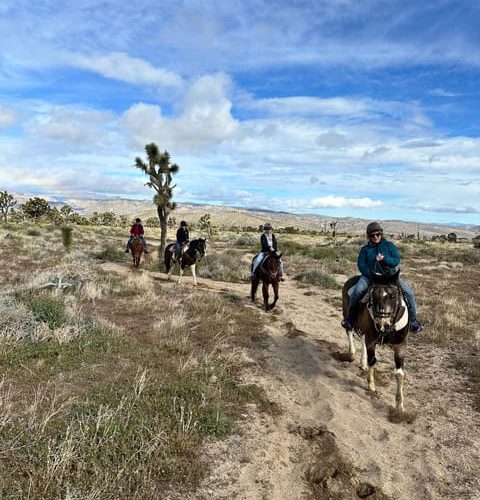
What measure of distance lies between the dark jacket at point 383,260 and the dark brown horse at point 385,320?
517mm

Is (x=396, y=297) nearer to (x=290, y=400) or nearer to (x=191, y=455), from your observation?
(x=290, y=400)

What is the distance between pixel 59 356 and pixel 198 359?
2.40 m

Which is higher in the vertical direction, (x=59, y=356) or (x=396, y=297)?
(x=396, y=297)

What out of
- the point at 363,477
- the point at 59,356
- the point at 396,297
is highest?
the point at 396,297

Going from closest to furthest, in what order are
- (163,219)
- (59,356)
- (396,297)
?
(396,297), (59,356), (163,219)

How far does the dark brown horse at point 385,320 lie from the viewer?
6348mm

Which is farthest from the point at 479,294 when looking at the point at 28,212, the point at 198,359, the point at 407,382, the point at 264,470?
the point at 28,212

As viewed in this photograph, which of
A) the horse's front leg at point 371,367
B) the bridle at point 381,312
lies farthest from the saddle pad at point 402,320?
the horse's front leg at point 371,367

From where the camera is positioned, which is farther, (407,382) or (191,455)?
(407,382)

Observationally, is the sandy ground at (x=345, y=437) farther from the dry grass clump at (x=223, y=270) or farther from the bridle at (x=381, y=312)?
the dry grass clump at (x=223, y=270)

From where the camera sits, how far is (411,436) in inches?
231

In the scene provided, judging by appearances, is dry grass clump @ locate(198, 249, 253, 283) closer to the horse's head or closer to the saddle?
the saddle

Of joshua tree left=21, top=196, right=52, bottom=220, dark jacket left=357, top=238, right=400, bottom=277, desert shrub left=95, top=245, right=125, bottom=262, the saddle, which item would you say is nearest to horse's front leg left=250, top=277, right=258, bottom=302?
dark jacket left=357, top=238, right=400, bottom=277

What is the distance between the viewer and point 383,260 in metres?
7.25
